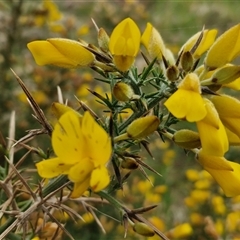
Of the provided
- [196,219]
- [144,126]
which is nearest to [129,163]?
[144,126]

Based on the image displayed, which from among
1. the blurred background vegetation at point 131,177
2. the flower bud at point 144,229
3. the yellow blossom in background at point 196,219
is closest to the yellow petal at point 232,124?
the flower bud at point 144,229

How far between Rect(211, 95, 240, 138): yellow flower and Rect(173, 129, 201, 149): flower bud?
5 centimetres

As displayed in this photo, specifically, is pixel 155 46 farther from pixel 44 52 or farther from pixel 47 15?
pixel 47 15

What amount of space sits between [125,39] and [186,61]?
103 mm

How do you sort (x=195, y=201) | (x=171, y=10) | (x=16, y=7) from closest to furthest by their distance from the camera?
1. (x=16, y=7)
2. (x=195, y=201)
3. (x=171, y=10)

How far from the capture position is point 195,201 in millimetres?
2484

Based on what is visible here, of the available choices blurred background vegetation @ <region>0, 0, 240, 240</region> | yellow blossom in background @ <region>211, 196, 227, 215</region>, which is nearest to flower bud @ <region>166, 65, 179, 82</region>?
blurred background vegetation @ <region>0, 0, 240, 240</region>

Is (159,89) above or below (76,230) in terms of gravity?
above

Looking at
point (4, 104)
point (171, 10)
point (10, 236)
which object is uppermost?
point (10, 236)

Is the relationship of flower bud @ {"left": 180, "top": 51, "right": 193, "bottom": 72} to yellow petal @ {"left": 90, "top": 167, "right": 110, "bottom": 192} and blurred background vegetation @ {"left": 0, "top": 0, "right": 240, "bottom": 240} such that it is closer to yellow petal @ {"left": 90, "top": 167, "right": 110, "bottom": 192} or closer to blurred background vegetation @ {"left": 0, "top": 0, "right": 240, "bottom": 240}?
yellow petal @ {"left": 90, "top": 167, "right": 110, "bottom": 192}

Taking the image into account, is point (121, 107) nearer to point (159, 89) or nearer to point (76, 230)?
point (159, 89)

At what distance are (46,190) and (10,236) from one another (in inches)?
4.6

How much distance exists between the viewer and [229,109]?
757mm

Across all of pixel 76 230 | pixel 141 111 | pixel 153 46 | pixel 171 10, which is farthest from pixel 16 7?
pixel 171 10
